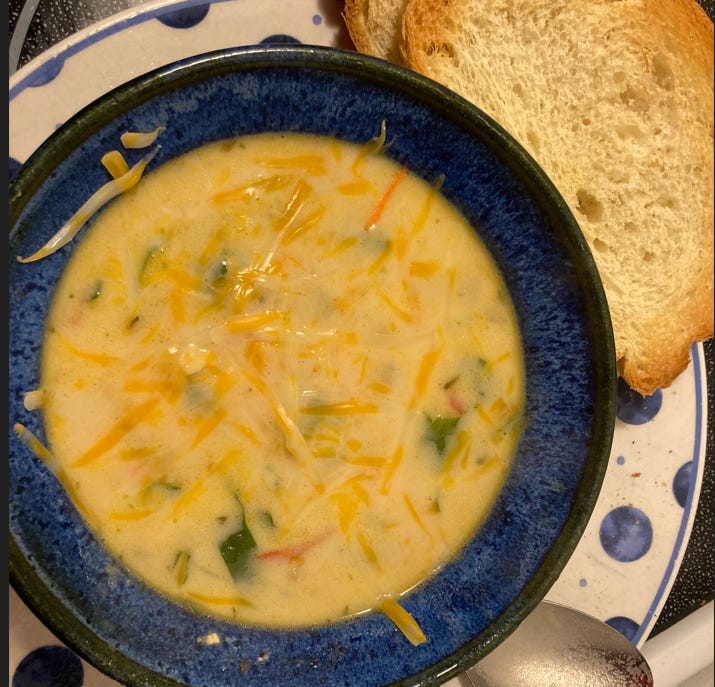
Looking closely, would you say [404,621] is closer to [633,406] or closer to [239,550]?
[239,550]

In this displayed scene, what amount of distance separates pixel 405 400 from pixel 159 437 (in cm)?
51

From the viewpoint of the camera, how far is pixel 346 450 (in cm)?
163

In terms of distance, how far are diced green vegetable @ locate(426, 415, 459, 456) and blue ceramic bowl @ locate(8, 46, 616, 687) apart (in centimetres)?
18

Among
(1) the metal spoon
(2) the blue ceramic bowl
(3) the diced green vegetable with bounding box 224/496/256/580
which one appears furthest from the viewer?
(1) the metal spoon

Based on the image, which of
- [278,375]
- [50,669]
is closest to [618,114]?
[278,375]

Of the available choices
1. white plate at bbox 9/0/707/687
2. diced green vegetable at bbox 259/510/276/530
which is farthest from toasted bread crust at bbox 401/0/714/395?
diced green vegetable at bbox 259/510/276/530

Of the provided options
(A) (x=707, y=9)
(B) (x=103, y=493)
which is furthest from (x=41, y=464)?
(A) (x=707, y=9)

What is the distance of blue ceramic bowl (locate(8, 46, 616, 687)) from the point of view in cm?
146

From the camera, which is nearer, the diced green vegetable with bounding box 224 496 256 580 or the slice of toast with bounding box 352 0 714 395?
the diced green vegetable with bounding box 224 496 256 580

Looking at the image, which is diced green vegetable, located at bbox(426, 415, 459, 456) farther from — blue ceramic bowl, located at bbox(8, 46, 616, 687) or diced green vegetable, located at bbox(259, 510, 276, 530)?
diced green vegetable, located at bbox(259, 510, 276, 530)

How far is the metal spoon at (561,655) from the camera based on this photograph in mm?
1930

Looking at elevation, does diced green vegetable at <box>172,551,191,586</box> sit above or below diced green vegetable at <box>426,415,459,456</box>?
below

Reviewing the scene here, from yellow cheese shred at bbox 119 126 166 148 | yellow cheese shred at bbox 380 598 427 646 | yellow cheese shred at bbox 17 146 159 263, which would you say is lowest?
yellow cheese shred at bbox 380 598 427 646

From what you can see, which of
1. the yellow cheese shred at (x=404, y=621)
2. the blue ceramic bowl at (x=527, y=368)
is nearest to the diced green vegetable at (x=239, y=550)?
the blue ceramic bowl at (x=527, y=368)
